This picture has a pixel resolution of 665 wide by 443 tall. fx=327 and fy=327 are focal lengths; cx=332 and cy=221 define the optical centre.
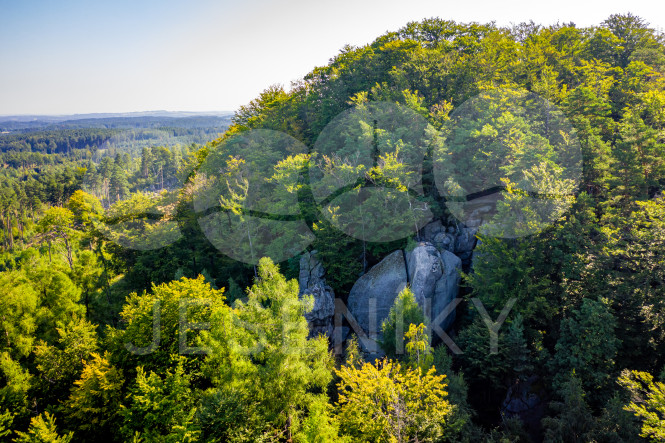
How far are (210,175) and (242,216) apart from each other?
43.2ft

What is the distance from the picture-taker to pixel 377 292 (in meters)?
26.4

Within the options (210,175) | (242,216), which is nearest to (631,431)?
(242,216)

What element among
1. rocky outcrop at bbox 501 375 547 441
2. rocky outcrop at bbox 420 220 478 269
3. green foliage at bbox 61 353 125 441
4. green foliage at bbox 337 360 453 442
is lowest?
rocky outcrop at bbox 501 375 547 441

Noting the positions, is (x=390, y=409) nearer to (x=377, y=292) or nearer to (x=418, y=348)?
(x=418, y=348)

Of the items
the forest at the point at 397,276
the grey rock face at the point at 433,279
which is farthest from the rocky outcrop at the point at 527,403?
the grey rock face at the point at 433,279

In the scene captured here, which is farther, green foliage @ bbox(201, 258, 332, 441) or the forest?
the forest

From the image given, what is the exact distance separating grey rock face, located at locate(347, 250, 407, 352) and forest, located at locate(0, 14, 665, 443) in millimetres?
155

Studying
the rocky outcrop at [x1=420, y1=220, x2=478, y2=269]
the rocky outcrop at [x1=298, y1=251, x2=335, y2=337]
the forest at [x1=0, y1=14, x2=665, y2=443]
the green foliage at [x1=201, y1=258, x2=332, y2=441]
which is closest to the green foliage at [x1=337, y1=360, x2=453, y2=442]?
the forest at [x1=0, y1=14, x2=665, y2=443]

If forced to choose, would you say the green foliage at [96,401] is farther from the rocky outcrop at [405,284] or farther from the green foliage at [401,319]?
the rocky outcrop at [405,284]

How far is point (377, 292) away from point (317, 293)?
197 inches

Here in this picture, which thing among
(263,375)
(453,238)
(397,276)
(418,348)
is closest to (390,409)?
(418,348)

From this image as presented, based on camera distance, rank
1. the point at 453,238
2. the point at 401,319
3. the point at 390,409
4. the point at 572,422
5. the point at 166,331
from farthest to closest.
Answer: the point at 453,238
the point at 401,319
the point at 166,331
the point at 572,422
the point at 390,409

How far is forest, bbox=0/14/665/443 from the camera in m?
15.7

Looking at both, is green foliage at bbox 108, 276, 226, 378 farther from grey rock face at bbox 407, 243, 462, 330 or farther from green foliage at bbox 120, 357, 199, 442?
grey rock face at bbox 407, 243, 462, 330
